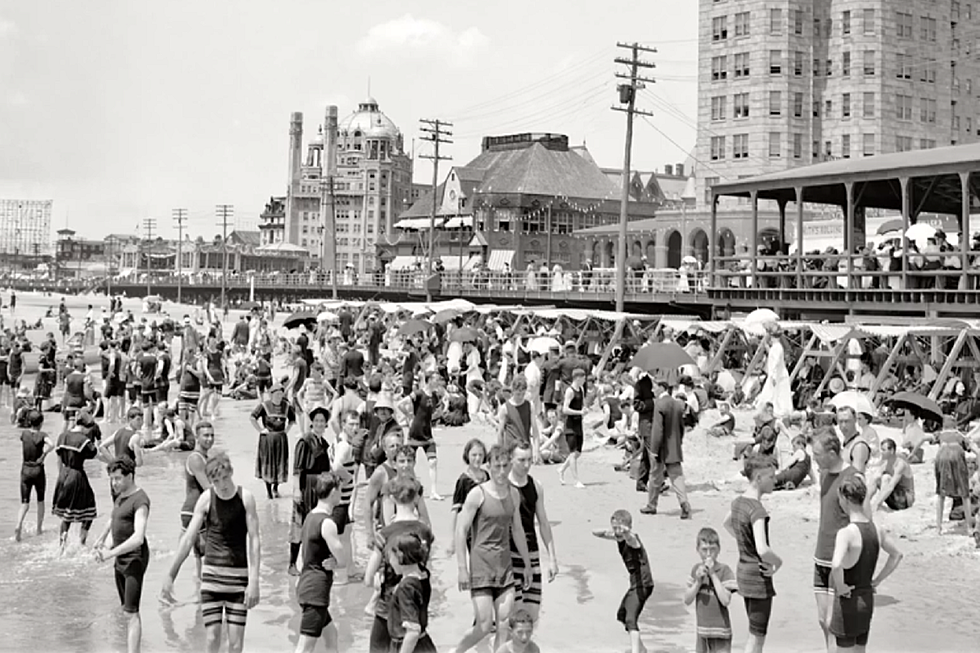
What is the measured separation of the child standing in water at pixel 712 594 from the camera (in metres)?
7.02

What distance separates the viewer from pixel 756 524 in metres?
7.47

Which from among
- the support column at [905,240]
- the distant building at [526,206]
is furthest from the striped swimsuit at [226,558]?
the distant building at [526,206]

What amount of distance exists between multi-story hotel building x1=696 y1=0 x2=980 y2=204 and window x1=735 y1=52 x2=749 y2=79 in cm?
6

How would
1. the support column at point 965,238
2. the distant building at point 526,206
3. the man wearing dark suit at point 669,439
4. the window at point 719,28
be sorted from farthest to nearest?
the distant building at point 526,206, the window at point 719,28, the support column at point 965,238, the man wearing dark suit at point 669,439

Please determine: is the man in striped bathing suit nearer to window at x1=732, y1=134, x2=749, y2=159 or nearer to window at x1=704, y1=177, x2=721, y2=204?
window at x1=704, y1=177, x2=721, y2=204

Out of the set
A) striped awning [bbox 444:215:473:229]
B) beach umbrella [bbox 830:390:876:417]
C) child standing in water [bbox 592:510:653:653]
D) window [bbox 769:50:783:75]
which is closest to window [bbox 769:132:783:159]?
window [bbox 769:50:783:75]

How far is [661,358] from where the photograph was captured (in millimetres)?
17344

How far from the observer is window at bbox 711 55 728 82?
65.8 m

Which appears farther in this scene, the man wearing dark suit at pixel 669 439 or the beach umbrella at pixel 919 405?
the beach umbrella at pixel 919 405

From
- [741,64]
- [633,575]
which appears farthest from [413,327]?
[741,64]

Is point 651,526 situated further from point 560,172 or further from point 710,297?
point 560,172

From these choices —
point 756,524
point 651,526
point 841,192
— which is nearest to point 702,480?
point 651,526

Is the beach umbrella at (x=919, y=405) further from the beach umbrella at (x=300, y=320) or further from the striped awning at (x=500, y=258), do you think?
the striped awning at (x=500, y=258)

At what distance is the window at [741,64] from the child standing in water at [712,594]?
61567 mm
